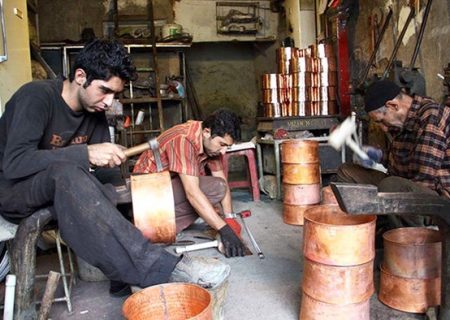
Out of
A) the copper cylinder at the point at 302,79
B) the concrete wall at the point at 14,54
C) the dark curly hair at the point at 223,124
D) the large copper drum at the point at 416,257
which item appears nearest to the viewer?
the large copper drum at the point at 416,257

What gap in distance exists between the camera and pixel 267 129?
486 cm

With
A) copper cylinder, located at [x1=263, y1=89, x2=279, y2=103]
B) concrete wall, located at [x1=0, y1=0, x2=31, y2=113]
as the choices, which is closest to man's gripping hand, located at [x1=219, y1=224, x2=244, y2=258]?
concrete wall, located at [x1=0, y1=0, x2=31, y2=113]

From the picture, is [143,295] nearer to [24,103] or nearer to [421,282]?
[24,103]

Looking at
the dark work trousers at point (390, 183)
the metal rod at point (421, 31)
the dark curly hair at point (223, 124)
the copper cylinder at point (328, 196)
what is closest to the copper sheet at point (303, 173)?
the dark work trousers at point (390, 183)

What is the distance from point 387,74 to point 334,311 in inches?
103

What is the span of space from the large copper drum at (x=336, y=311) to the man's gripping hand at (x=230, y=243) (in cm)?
93

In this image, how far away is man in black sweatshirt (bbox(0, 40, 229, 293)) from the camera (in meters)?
1.60

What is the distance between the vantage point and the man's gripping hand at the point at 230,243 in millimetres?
2703

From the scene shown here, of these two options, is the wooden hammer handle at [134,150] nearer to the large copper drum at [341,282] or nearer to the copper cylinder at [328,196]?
the large copper drum at [341,282]

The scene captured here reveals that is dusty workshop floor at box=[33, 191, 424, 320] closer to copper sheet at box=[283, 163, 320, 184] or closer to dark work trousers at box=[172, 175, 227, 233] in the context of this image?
dark work trousers at box=[172, 175, 227, 233]

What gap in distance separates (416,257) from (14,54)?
3146mm

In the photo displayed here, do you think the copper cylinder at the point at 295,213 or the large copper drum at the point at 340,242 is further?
the copper cylinder at the point at 295,213

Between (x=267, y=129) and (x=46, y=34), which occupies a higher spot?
(x=46, y=34)

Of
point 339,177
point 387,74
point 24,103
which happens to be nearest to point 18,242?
point 24,103
